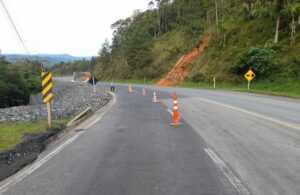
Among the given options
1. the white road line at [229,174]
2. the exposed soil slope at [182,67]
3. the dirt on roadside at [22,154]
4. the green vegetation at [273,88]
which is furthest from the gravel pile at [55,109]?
the exposed soil slope at [182,67]

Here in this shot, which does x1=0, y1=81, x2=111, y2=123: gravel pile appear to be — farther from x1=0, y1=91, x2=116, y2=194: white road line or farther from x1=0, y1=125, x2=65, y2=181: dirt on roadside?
x1=0, y1=91, x2=116, y2=194: white road line

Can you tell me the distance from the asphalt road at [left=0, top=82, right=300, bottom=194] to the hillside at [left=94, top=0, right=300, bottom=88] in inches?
999

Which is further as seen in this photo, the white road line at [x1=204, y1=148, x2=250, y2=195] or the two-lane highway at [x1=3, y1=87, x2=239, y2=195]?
the two-lane highway at [x1=3, y1=87, x2=239, y2=195]

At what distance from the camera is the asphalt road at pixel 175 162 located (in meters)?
5.41

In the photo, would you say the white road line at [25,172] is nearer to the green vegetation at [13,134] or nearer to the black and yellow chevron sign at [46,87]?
the green vegetation at [13,134]

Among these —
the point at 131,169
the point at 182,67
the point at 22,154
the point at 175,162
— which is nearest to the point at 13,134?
the point at 22,154

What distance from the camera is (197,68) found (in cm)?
5259

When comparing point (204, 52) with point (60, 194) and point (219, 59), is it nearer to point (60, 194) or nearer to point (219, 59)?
point (219, 59)

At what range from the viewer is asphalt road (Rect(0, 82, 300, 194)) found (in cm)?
541

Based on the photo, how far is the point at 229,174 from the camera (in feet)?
19.6

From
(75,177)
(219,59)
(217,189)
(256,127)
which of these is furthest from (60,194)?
(219,59)

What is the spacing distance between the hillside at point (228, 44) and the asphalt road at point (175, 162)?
83.3 feet

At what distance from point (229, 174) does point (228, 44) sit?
46.4 m

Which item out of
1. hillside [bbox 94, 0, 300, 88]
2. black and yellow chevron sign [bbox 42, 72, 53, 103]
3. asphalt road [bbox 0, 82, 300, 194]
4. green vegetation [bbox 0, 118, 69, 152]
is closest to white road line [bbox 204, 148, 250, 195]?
asphalt road [bbox 0, 82, 300, 194]
